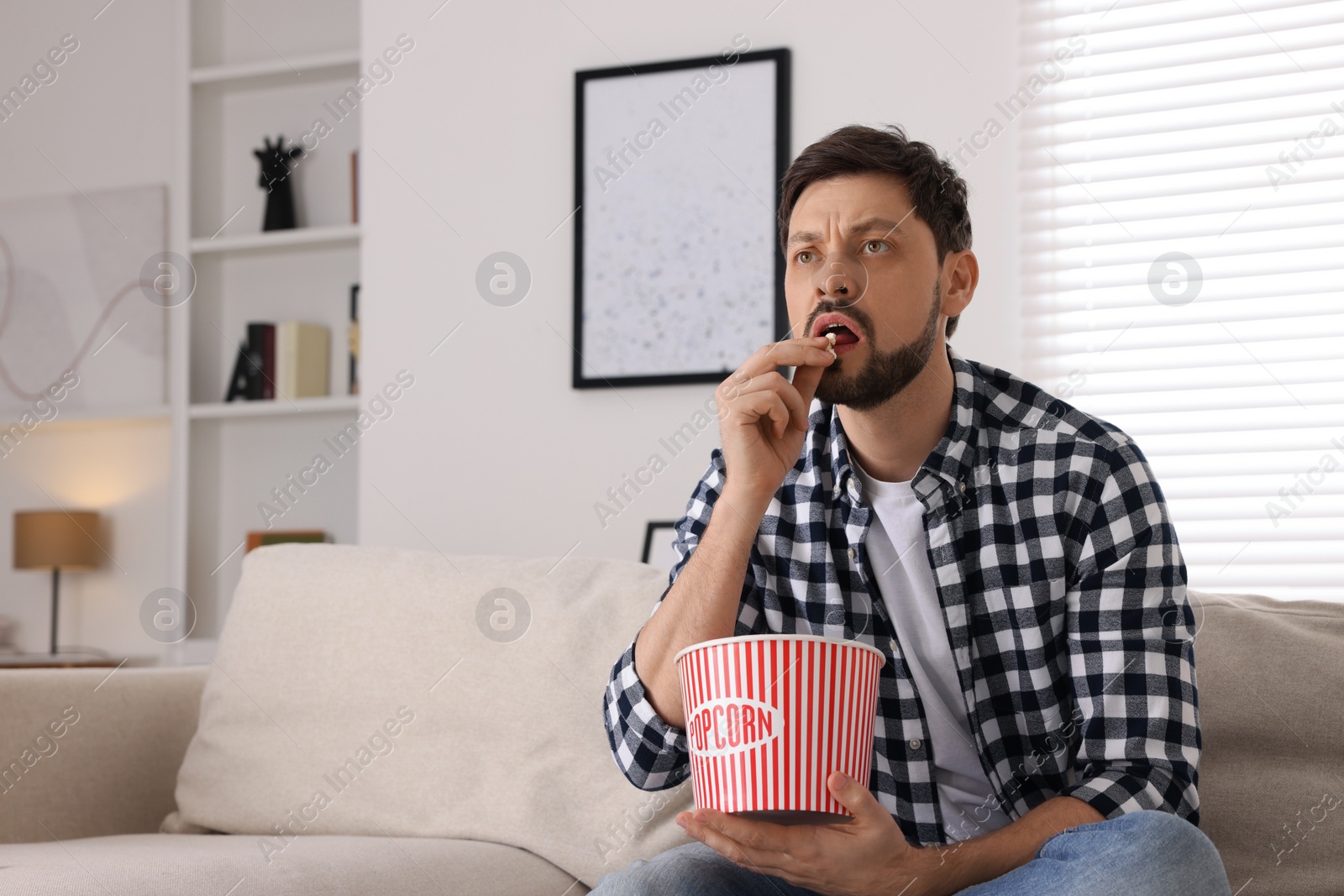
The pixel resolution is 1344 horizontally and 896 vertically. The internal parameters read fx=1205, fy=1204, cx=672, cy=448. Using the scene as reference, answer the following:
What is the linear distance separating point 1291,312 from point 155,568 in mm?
3250

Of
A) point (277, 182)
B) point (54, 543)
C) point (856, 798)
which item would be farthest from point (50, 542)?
point (856, 798)

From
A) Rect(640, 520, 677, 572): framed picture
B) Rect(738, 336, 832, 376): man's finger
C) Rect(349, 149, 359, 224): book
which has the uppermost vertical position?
Rect(349, 149, 359, 224): book

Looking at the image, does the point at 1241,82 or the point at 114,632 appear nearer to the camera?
the point at 1241,82

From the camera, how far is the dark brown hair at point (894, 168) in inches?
59.7

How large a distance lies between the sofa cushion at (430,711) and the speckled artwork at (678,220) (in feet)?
2.88

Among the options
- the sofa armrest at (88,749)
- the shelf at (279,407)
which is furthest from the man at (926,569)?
the shelf at (279,407)

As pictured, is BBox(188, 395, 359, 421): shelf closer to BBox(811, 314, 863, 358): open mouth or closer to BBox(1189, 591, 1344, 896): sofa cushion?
BBox(811, 314, 863, 358): open mouth

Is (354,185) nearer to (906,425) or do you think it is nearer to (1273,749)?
(906,425)

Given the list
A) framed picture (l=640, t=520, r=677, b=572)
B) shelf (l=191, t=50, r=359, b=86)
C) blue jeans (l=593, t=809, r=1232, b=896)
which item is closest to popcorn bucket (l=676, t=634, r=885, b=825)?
blue jeans (l=593, t=809, r=1232, b=896)

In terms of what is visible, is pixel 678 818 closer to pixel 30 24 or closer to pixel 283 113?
pixel 283 113

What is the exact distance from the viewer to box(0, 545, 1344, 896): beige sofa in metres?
1.56

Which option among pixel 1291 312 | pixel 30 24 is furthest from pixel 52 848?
pixel 30 24

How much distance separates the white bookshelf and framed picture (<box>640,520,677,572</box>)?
1.41 meters

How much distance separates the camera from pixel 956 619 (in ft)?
4.50
